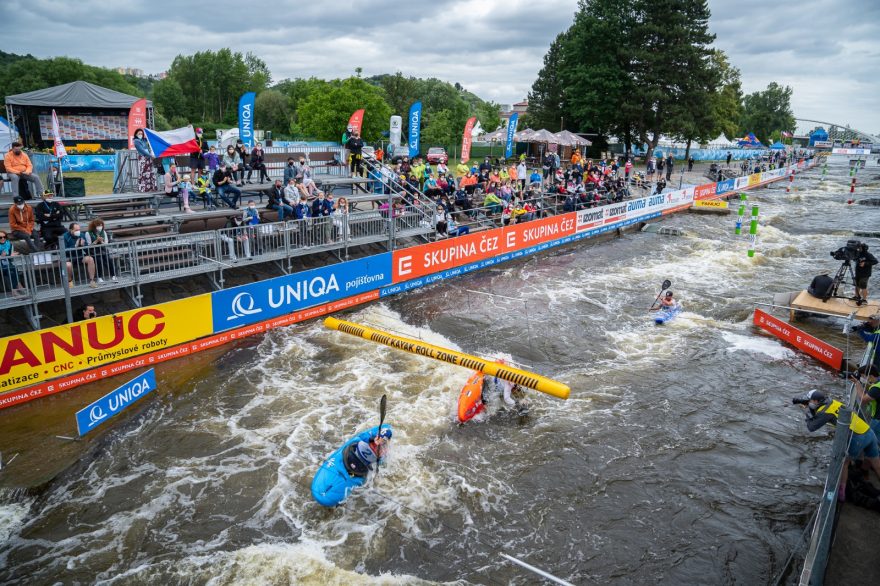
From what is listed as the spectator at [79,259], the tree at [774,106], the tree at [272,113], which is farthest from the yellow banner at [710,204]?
the tree at [774,106]

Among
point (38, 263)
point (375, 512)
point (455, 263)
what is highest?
point (38, 263)

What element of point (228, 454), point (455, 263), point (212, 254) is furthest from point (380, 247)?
point (228, 454)

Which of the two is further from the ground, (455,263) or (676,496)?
(455,263)

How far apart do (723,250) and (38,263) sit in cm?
2831

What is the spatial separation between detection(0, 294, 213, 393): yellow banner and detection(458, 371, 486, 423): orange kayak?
718 cm

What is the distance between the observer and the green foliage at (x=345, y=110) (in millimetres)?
58250

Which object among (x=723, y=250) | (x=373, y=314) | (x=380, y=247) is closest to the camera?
(x=373, y=314)

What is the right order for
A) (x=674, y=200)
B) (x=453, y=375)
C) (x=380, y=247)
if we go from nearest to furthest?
1. (x=453, y=375)
2. (x=380, y=247)
3. (x=674, y=200)

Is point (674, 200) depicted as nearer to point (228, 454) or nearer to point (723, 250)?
point (723, 250)

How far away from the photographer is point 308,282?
1728 centimetres

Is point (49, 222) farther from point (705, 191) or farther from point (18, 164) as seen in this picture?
point (705, 191)

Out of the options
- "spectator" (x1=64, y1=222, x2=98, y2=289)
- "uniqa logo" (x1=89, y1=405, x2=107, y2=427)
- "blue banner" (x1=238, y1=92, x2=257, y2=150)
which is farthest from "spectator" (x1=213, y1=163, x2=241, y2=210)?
"uniqa logo" (x1=89, y1=405, x2=107, y2=427)

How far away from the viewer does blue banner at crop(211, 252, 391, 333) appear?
15500 mm

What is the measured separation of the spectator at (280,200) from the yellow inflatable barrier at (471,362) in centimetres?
638
